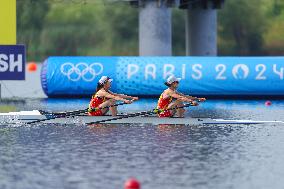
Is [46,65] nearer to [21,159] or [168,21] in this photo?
[168,21]

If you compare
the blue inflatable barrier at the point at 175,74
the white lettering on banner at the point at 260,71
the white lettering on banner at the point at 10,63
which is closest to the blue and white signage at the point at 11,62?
the white lettering on banner at the point at 10,63

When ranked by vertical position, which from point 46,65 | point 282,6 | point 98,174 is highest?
point 282,6

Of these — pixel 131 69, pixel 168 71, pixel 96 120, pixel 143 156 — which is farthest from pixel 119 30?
pixel 143 156

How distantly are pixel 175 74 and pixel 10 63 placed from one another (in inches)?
338

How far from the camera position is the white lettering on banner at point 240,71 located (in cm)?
3931

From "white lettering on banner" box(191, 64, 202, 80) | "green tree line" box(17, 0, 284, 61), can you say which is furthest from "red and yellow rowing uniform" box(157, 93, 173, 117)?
"green tree line" box(17, 0, 284, 61)

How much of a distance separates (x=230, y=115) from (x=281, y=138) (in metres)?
7.67

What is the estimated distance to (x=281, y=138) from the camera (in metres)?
22.6

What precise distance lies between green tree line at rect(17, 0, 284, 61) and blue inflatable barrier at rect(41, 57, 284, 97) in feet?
163

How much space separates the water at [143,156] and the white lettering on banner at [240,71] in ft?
43.6

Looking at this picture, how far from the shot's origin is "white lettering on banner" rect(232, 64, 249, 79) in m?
39.3

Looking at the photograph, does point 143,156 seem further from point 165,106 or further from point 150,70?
point 150,70

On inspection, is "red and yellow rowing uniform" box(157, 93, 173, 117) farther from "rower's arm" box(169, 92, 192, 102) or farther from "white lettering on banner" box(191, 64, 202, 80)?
"white lettering on banner" box(191, 64, 202, 80)

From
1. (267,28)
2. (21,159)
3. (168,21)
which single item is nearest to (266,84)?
(168,21)
